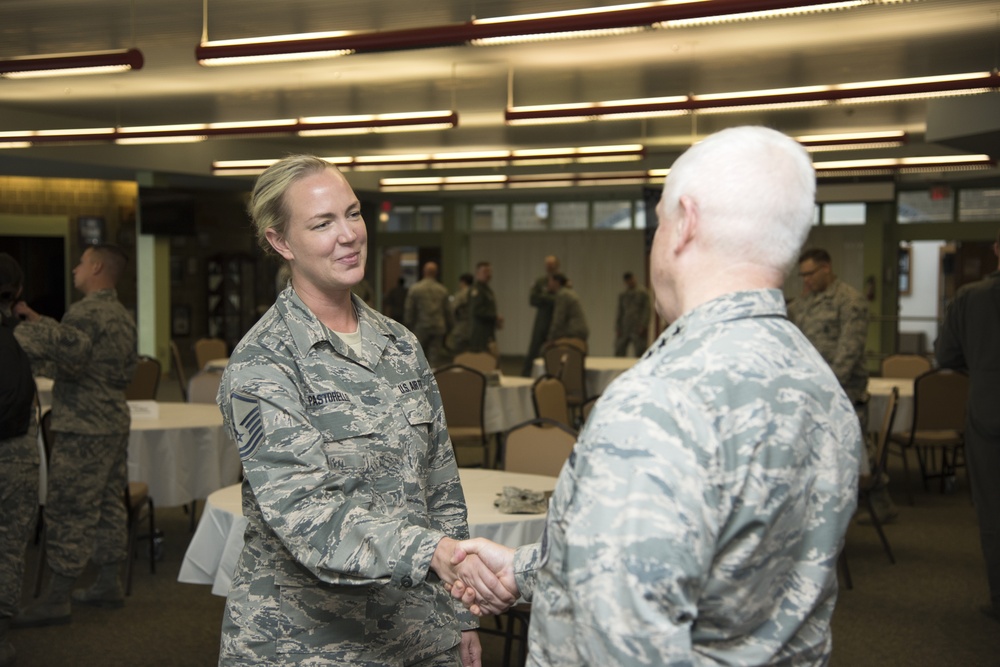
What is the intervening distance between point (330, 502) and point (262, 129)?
8.59m

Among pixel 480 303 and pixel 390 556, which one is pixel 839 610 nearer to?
pixel 390 556

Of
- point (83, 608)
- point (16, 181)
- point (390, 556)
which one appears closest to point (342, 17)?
point (83, 608)

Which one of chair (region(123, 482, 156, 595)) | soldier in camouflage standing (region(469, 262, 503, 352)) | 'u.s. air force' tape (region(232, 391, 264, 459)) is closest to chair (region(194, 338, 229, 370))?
chair (region(123, 482, 156, 595))

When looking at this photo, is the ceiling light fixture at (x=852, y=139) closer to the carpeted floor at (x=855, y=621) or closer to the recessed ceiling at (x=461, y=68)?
the recessed ceiling at (x=461, y=68)

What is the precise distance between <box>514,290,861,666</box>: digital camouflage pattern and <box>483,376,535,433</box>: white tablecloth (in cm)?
663

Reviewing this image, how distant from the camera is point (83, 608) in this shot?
5.26 m

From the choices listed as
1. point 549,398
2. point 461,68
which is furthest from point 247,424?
point 461,68

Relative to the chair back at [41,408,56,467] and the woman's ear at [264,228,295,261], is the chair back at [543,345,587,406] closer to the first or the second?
the chair back at [41,408,56,467]

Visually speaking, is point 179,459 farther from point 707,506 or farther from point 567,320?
point 567,320

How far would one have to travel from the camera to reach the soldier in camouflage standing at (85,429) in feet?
16.3

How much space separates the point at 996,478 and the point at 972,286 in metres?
0.95

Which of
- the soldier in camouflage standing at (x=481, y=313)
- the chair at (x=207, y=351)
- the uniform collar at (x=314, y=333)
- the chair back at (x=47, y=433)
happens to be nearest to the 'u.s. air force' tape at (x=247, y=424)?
the uniform collar at (x=314, y=333)

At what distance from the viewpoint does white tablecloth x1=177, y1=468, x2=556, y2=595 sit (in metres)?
3.57

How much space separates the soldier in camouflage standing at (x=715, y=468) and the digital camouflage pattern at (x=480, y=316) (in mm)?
14508
